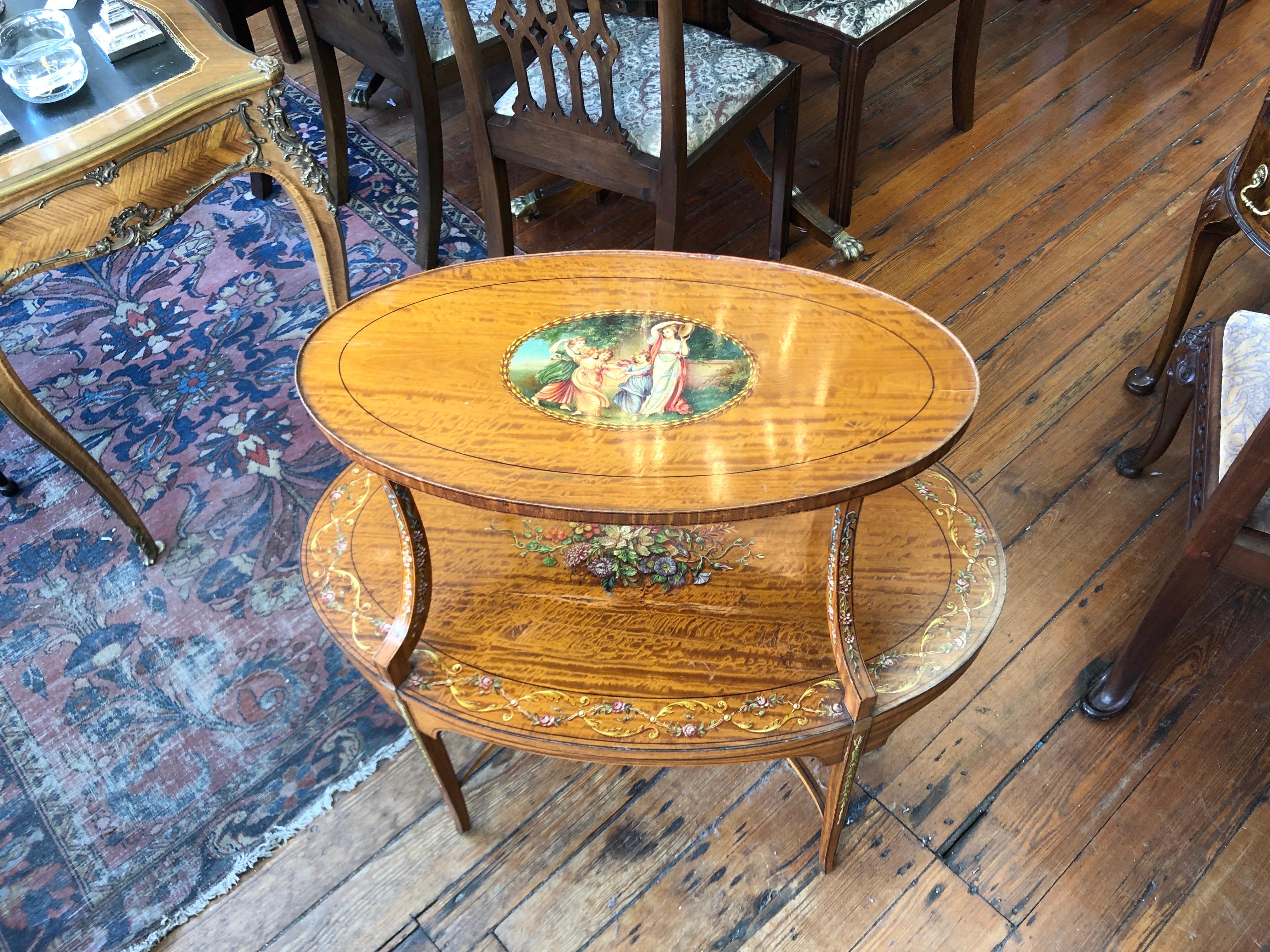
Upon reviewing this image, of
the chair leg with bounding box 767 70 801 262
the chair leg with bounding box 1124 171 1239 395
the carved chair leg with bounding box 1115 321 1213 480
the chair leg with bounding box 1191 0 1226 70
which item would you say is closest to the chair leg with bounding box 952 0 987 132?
the chair leg with bounding box 767 70 801 262

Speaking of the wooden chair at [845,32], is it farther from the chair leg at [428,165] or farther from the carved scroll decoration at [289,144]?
the carved scroll decoration at [289,144]

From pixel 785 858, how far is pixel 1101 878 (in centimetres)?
49

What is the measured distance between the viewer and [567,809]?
155 cm

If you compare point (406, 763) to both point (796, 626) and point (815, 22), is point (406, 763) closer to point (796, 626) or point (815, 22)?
point (796, 626)

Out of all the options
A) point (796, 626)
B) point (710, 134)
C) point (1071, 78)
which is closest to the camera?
point (796, 626)

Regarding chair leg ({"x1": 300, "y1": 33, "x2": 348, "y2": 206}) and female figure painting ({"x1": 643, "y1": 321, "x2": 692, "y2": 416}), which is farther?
chair leg ({"x1": 300, "y1": 33, "x2": 348, "y2": 206})

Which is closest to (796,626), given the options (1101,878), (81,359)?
(1101,878)

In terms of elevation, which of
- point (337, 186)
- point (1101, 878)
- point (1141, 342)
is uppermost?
point (337, 186)

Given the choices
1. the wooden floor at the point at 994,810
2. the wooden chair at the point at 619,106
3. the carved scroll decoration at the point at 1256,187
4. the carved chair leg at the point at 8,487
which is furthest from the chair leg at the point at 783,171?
the carved chair leg at the point at 8,487

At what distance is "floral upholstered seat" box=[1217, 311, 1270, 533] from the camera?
1.41 metres

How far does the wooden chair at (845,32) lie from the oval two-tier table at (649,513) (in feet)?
3.78

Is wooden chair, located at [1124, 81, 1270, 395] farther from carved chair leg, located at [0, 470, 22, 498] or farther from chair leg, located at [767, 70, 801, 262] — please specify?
carved chair leg, located at [0, 470, 22, 498]

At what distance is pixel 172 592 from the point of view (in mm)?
1849

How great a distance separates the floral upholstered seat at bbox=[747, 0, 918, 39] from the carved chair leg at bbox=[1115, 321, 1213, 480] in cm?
103
